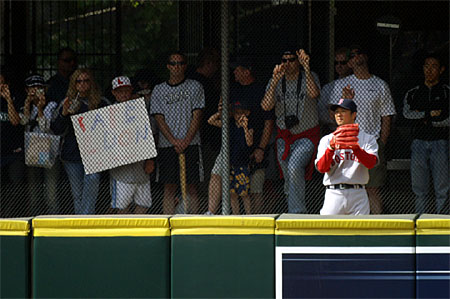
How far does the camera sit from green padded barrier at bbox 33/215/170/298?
6281 mm

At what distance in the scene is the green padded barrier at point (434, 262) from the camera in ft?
19.8

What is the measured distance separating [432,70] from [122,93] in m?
3.21

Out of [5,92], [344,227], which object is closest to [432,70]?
[344,227]

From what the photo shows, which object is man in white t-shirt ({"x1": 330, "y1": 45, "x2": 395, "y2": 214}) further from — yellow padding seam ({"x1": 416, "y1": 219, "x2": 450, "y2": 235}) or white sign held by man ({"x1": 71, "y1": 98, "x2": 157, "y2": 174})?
yellow padding seam ({"x1": 416, "y1": 219, "x2": 450, "y2": 235})

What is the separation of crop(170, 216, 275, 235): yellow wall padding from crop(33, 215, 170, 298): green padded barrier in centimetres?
12

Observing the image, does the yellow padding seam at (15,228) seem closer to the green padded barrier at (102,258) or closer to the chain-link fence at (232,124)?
the green padded barrier at (102,258)

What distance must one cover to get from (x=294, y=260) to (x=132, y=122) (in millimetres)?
3030

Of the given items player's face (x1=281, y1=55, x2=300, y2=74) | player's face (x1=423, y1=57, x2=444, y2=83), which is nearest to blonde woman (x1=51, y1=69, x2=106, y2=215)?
player's face (x1=281, y1=55, x2=300, y2=74)

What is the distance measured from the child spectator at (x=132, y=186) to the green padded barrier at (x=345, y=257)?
2.76 m

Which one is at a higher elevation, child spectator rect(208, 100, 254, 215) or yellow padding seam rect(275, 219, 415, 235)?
child spectator rect(208, 100, 254, 215)

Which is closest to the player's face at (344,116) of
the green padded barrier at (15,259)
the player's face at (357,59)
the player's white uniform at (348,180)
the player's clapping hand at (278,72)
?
the player's white uniform at (348,180)

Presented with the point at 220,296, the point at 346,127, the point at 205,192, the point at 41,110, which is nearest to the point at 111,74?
the point at 41,110

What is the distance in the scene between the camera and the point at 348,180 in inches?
286

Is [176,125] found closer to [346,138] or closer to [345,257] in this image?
[346,138]
